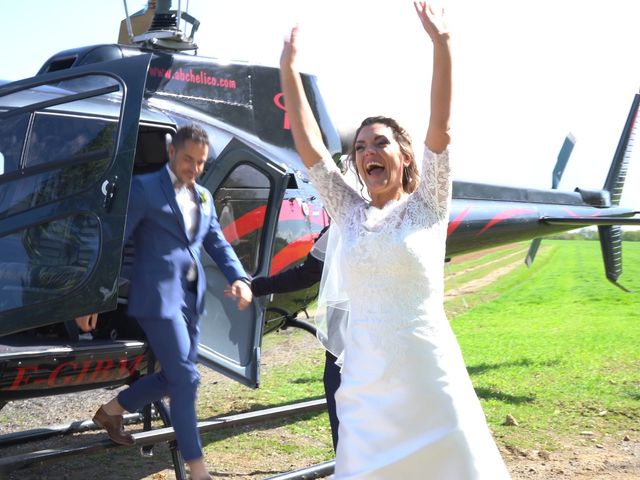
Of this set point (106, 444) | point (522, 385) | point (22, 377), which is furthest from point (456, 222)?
point (22, 377)

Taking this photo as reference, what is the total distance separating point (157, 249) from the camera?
3.52 m

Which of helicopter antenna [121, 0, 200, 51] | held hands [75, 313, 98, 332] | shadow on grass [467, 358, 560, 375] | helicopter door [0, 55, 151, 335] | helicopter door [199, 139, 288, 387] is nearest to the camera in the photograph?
helicopter door [0, 55, 151, 335]

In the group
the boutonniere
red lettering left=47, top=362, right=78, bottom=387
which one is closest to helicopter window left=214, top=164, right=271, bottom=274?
the boutonniere

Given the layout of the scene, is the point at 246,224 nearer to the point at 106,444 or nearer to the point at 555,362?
the point at 106,444

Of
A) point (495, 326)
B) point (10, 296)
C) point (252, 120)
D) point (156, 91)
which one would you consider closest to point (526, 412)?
point (252, 120)

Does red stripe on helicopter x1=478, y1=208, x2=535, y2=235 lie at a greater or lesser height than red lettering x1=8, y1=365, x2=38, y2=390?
greater

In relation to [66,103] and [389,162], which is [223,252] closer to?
[66,103]

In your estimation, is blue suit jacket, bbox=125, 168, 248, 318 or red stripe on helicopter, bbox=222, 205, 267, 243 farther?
red stripe on helicopter, bbox=222, 205, 267, 243

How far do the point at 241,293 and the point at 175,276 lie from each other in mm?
296

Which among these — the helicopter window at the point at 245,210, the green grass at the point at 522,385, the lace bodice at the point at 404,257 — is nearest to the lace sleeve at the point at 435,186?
the lace bodice at the point at 404,257

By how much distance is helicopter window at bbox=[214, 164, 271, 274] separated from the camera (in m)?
4.53

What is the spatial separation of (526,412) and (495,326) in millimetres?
6448

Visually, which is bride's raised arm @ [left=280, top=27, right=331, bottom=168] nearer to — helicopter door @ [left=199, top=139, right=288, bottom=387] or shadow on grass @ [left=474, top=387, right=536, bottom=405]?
helicopter door @ [left=199, top=139, right=288, bottom=387]

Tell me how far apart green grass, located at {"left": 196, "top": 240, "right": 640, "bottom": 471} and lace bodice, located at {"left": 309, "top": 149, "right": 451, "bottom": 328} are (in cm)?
258
